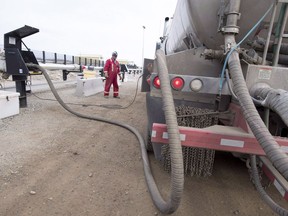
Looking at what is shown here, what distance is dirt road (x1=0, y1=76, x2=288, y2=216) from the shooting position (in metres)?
2.11

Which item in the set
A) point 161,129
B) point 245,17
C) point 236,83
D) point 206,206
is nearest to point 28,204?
point 161,129

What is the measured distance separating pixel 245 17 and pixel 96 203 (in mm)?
2244

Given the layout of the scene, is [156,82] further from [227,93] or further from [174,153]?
[174,153]

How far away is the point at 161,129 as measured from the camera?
1.84 m

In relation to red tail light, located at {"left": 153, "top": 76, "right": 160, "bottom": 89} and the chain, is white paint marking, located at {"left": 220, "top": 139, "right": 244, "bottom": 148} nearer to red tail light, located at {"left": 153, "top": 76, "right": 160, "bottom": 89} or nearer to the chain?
the chain

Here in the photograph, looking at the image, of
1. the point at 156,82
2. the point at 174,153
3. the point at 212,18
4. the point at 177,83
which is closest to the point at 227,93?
the point at 177,83

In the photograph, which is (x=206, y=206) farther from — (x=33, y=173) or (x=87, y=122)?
(x=87, y=122)

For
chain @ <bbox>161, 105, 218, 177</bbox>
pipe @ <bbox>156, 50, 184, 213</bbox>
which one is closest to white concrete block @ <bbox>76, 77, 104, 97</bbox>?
chain @ <bbox>161, 105, 218, 177</bbox>

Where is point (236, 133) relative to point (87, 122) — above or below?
above

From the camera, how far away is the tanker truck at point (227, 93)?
153cm

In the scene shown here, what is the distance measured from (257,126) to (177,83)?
917 millimetres

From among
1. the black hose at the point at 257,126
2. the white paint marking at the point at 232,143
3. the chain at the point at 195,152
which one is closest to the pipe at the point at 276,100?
the black hose at the point at 257,126

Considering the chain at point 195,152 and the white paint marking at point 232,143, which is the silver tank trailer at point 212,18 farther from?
the white paint marking at point 232,143

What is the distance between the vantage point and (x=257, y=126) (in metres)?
1.39
